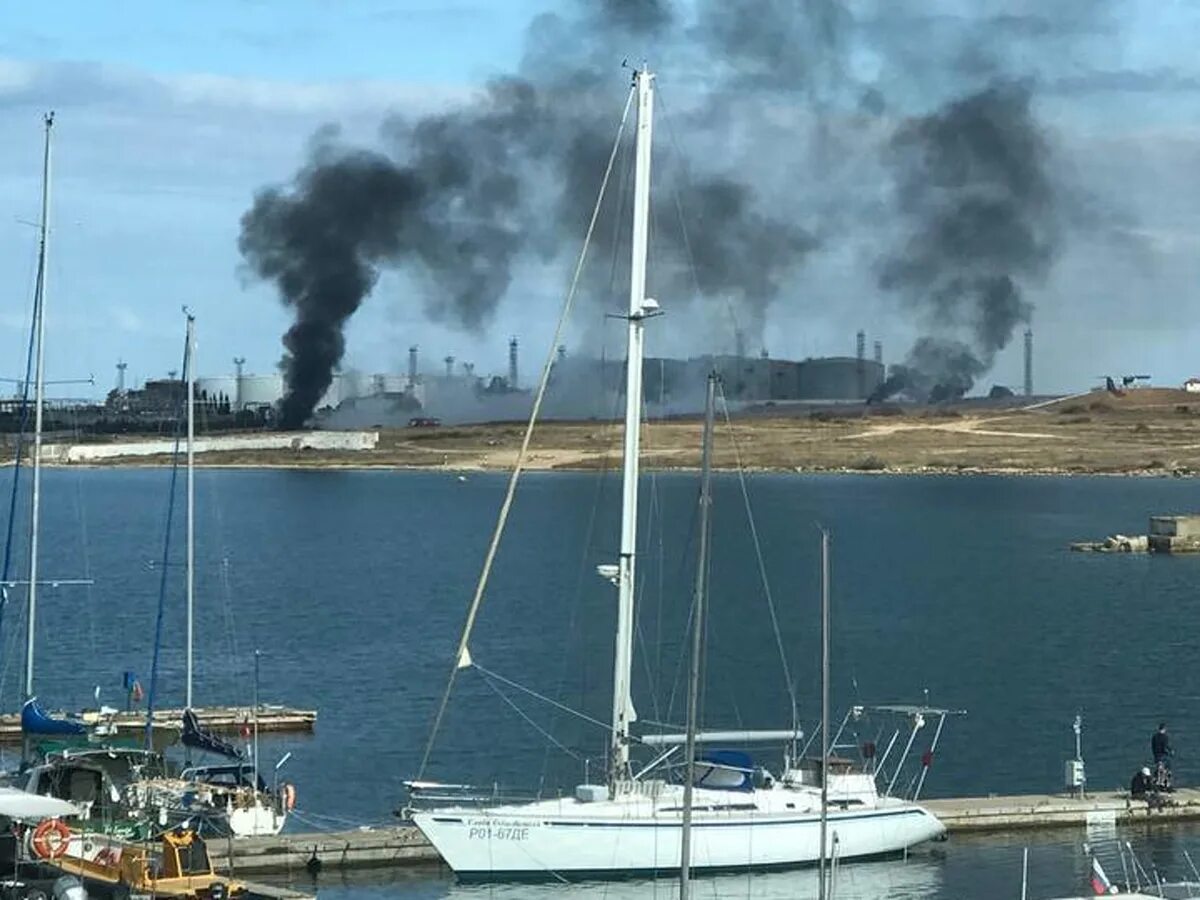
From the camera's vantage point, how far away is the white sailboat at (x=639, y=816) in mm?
34906

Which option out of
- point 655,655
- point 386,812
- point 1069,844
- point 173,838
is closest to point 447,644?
point 655,655

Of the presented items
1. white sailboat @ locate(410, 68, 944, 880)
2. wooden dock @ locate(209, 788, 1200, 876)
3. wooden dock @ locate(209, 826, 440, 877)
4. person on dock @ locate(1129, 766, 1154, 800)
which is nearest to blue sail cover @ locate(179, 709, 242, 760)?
wooden dock @ locate(209, 788, 1200, 876)

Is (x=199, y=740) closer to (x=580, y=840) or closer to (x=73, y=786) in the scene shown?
(x=73, y=786)

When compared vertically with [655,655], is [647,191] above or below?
above

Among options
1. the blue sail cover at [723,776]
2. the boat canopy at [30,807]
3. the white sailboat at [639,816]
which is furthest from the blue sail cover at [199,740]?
the boat canopy at [30,807]

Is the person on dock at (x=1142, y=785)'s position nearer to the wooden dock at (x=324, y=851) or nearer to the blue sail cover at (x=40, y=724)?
the wooden dock at (x=324, y=851)

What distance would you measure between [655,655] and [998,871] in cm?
3076

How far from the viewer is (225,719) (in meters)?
53.0

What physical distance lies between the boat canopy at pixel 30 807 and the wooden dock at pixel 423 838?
304cm

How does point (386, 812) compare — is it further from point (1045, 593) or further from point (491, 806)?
point (1045, 593)

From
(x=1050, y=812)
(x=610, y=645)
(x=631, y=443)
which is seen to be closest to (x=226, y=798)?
(x=631, y=443)

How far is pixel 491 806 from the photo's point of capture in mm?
37281

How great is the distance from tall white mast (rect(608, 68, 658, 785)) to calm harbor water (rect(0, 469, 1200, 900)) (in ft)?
8.22

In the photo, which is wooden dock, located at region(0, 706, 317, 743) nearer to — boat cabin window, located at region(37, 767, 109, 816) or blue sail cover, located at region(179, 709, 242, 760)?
blue sail cover, located at region(179, 709, 242, 760)
